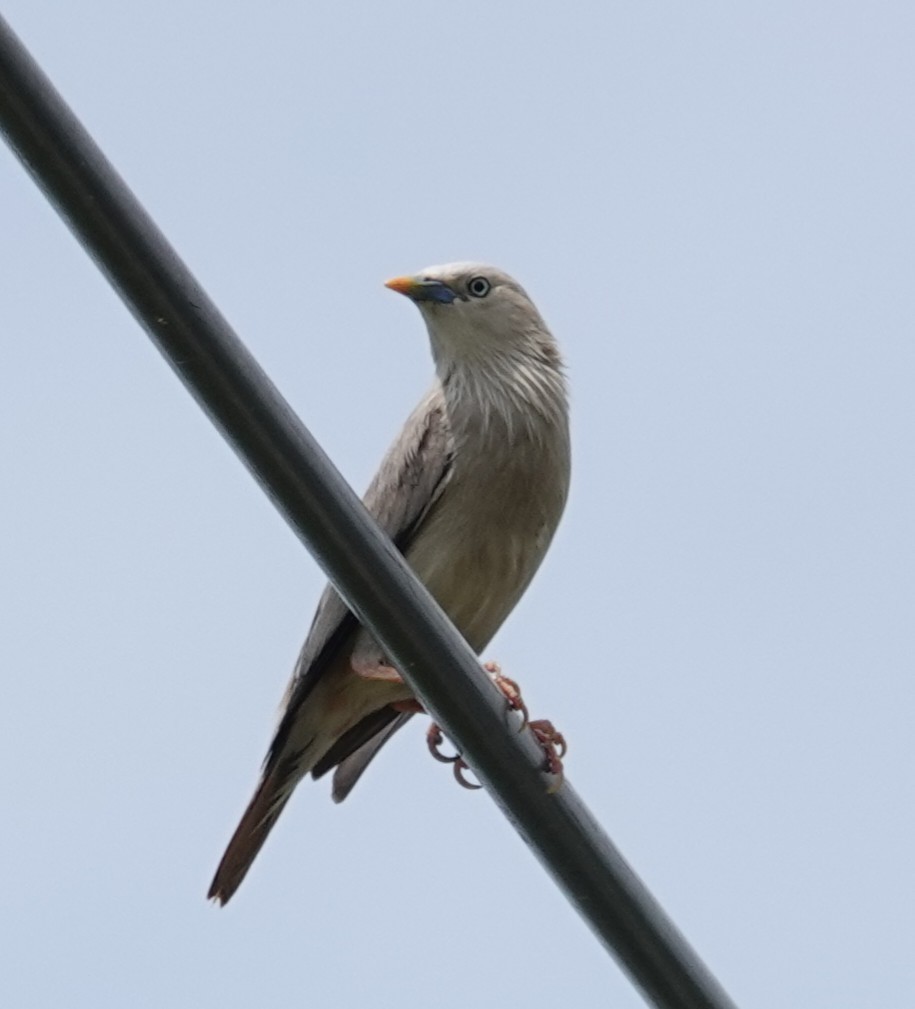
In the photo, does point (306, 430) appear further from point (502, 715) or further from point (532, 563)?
point (532, 563)

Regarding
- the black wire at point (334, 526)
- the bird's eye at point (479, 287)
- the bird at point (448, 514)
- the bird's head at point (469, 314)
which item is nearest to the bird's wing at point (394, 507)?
the bird at point (448, 514)

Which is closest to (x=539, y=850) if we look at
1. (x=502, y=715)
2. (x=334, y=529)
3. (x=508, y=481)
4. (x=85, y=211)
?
(x=502, y=715)

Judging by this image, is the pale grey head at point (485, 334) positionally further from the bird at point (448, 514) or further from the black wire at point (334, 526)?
the black wire at point (334, 526)

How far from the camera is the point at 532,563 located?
16.9 feet

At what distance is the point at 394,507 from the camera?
5.17 m

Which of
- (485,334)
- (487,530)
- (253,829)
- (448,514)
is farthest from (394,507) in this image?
(253,829)

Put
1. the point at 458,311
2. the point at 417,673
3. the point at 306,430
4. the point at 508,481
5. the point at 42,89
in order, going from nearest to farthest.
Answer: the point at 42,89 < the point at 306,430 < the point at 417,673 < the point at 508,481 < the point at 458,311

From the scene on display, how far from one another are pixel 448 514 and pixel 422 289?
0.79 metres

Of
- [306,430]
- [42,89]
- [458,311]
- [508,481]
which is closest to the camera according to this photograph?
[42,89]

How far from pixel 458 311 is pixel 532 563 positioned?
86cm

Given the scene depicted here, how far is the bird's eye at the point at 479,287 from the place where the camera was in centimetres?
563

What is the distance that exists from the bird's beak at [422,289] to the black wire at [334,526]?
2489 millimetres

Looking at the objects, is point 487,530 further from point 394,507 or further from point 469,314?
point 469,314

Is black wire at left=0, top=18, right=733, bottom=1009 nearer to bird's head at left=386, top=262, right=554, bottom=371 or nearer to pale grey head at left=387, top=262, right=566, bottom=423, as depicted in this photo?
pale grey head at left=387, top=262, right=566, bottom=423
